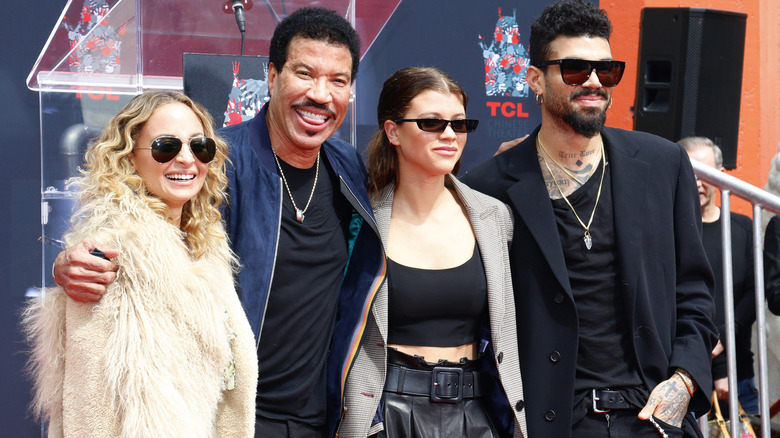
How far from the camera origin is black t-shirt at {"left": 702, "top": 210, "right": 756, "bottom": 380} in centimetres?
413

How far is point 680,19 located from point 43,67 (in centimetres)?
448

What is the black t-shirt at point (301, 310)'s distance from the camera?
8.23ft

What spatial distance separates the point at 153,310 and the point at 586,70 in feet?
5.91

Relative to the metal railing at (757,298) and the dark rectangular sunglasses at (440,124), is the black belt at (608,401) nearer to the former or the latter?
the metal railing at (757,298)

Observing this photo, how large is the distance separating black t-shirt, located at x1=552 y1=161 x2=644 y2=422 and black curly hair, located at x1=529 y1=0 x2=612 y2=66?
673 millimetres

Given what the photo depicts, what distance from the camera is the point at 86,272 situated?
6.24 feet

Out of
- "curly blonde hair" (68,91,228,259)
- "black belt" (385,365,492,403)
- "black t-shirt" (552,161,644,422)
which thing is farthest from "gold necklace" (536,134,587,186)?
"curly blonde hair" (68,91,228,259)

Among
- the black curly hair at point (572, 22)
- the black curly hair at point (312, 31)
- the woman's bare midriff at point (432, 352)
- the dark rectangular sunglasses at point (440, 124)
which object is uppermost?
the black curly hair at point (572, 22)

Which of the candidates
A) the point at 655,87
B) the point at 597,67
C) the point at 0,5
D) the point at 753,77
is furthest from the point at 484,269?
the point at 753,77

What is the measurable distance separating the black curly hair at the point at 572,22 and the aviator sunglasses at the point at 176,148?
4.72ft

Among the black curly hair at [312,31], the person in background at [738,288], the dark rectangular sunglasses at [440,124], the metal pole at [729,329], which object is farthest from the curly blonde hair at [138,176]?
the person in background at [738,288]

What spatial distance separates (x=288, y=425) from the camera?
8.18 feet

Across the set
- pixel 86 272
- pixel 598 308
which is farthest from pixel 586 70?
pixel 86 272

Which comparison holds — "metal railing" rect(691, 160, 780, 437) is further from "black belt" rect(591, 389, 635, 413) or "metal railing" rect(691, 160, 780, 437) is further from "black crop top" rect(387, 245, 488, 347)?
"black crop top" rect(387, 245, 488, 347)
